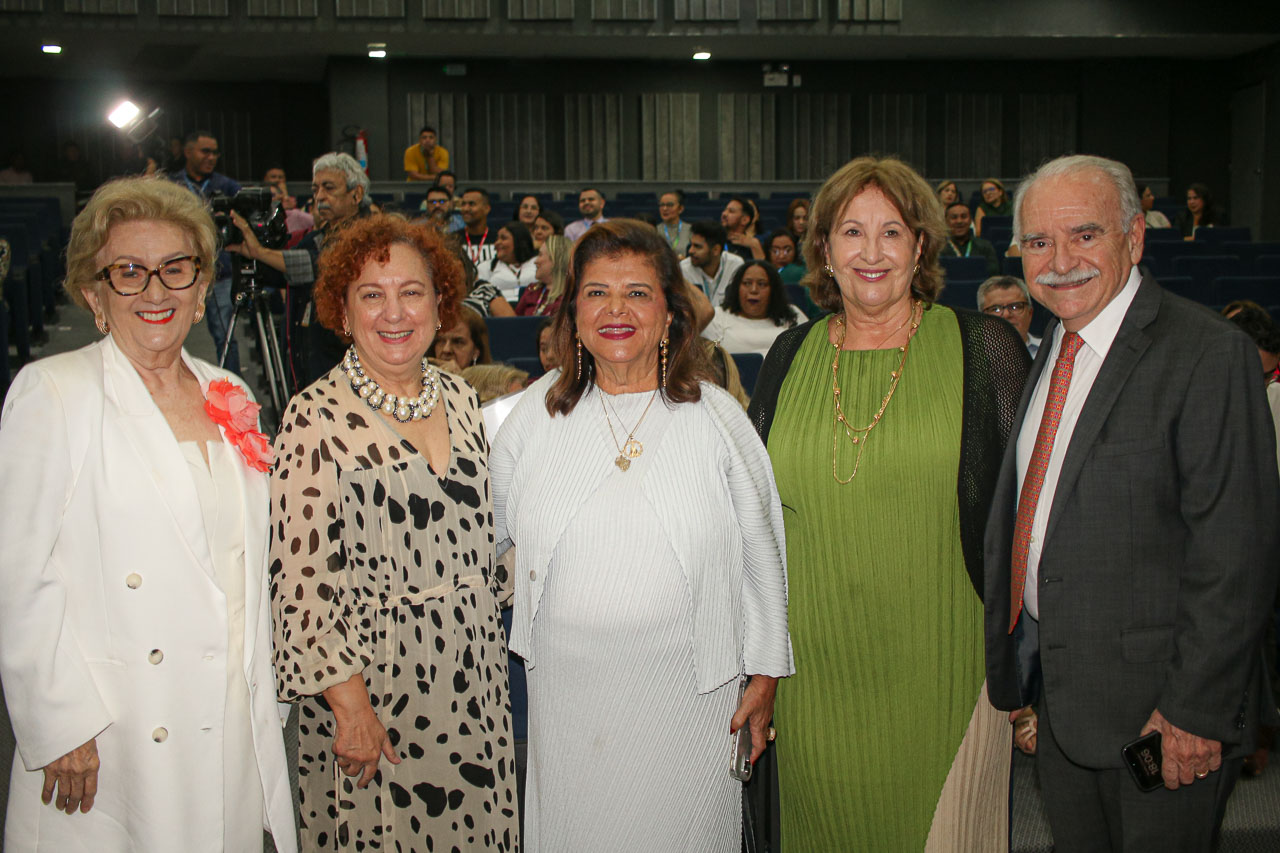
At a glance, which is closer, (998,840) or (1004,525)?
(1004,525)

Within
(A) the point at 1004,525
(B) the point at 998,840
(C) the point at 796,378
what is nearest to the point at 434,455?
(C) the point at 796,378

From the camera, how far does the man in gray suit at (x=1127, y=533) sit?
1688mm

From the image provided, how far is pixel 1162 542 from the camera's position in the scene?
5.74 ft

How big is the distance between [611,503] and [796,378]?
22.1 inches

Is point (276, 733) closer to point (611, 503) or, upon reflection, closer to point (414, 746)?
point (414, 746)

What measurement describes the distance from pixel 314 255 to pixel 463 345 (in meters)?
1.14

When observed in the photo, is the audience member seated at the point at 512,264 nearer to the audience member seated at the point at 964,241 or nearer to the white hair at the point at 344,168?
the white hair at the point at 344,168

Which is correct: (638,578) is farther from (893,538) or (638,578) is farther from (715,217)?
(715,217)

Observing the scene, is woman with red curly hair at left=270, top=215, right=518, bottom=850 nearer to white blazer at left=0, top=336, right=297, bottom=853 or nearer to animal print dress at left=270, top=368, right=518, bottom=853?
animal print dress at left=270, top=368, right=518, bottom=853

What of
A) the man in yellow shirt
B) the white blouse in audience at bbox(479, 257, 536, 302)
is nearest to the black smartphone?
the white blouse in audience at bbox(479, 257, 536, 302)

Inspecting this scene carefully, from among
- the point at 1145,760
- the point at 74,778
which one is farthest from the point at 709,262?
the point at 74,778

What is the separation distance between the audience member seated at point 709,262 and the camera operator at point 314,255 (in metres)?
2.24

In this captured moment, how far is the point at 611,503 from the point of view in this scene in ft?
6.23

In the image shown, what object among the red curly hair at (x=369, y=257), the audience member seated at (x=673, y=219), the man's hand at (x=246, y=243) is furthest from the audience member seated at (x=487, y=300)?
the red curly hair at (x=369, y=257)
